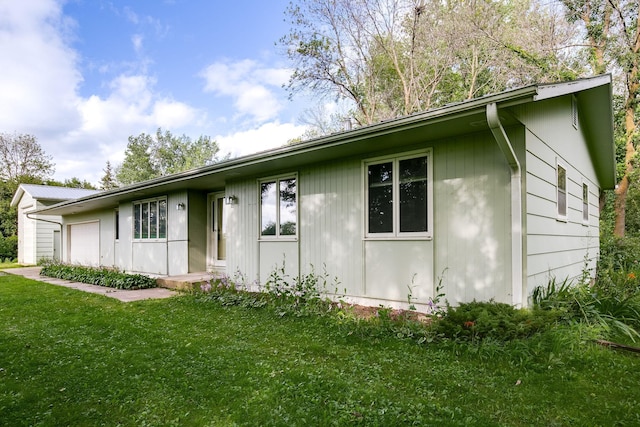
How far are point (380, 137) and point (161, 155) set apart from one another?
4018cm

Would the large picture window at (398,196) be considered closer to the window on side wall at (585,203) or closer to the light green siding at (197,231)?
the window on side wall at (585,203)

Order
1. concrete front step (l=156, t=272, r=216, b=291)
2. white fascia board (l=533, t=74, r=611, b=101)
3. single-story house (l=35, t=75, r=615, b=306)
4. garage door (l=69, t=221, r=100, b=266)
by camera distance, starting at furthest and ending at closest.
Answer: garage door (l=69, t=221, r=100, b=266) < concrete front step (l=156, t=272, r=216, b=291) < single-story house (l=35, t=75, r=615, b=306) < white fascia board (l=533, t=74, r=611, b=101)

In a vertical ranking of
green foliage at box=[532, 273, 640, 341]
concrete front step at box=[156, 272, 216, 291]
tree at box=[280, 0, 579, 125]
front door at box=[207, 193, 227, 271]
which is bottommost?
concrete front step at box=[156, 272, 216, 291]

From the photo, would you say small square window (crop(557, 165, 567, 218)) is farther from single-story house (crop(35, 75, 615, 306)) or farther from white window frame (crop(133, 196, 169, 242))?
white window frame (crop(133, 196, 169, 242))

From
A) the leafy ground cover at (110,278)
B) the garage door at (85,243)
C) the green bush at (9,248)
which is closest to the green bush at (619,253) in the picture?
the leafy ground cover at (110,278)

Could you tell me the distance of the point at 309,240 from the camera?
644 cm

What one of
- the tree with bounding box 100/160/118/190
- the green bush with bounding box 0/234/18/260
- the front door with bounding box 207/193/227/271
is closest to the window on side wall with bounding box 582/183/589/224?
the front door with bounding box 207/193/227/271

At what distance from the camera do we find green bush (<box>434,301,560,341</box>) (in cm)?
383

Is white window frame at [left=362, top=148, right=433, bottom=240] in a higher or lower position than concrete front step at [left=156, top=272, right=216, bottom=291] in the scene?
higher

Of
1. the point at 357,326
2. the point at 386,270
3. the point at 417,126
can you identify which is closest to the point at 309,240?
the point at 386,270

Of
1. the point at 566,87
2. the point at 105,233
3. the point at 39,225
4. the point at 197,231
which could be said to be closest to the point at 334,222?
the point at 566,87

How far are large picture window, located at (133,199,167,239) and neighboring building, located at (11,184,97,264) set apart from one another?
864 centimetres

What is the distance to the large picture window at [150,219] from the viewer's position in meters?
10.4

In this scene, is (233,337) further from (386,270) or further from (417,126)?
(417,126)
